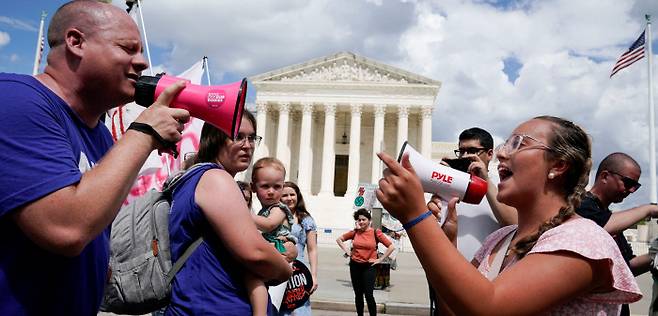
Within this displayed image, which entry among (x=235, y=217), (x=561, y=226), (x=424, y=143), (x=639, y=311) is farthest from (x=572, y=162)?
(x=424, y=143)

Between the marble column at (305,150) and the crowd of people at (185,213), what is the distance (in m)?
45.4

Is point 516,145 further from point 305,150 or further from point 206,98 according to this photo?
point 305,150

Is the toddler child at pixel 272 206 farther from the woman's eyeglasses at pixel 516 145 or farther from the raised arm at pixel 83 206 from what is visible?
the raised arm at pixel 83 206

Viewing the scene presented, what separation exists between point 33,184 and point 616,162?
14.1 ft

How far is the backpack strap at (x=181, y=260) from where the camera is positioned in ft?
7.20

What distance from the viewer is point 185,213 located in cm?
218

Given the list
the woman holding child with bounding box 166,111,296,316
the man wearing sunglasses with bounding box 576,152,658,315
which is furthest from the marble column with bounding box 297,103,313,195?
the woman holding child with bounding box 166,111,296,316

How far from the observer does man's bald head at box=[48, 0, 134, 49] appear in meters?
1.74

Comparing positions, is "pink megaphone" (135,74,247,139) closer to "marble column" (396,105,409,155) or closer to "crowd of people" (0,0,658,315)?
"crowd of people" (0,0,658,315)

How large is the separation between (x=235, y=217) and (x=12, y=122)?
94 cm

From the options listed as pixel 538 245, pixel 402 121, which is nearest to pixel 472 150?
pixel 538 245

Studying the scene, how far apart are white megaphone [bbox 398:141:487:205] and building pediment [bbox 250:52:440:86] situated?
45842 mm

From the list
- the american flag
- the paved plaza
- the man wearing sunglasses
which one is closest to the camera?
the man wearing sunglasses

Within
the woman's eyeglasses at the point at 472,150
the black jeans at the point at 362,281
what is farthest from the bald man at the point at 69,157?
the black jeans at the point at 362,281
